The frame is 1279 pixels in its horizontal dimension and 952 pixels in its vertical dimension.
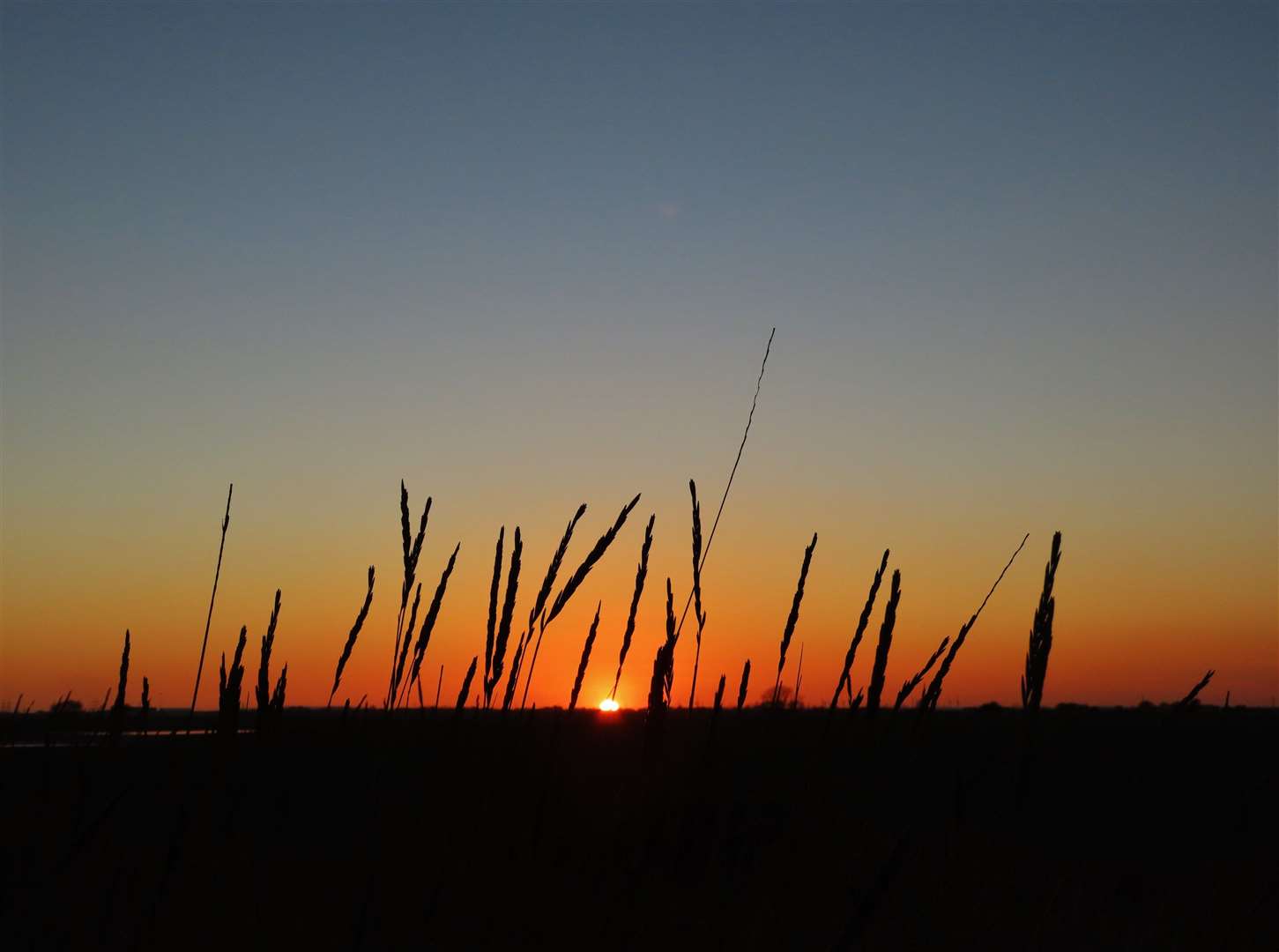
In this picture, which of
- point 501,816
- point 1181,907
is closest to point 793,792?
point 501,816

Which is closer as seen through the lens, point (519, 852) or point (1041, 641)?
point (1041, 641)

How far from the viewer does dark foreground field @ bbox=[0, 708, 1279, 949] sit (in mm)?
2031

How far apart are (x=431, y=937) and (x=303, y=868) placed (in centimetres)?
54

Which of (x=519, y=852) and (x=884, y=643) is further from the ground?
(x=884, y=643)

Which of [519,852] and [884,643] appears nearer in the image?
[884,643]

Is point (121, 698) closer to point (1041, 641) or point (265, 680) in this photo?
point (265, 680)

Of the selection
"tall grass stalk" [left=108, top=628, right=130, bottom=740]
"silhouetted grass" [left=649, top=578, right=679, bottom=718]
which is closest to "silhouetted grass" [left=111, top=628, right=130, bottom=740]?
"tall grass stalk" [left=108, top=628, right=130, bottom=740]

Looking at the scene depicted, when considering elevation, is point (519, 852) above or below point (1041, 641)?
below

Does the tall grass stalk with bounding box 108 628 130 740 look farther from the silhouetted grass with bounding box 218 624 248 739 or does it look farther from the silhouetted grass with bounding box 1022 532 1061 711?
the silhouetted grass with bounding box 1022 532 1061 711

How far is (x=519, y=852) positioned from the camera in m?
2.67

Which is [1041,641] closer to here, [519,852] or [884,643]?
[884,643]

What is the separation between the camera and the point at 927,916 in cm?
265

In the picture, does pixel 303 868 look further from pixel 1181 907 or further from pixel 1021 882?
pixel 1181 907

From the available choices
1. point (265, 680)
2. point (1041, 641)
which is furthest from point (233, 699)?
point (1041, 641)
